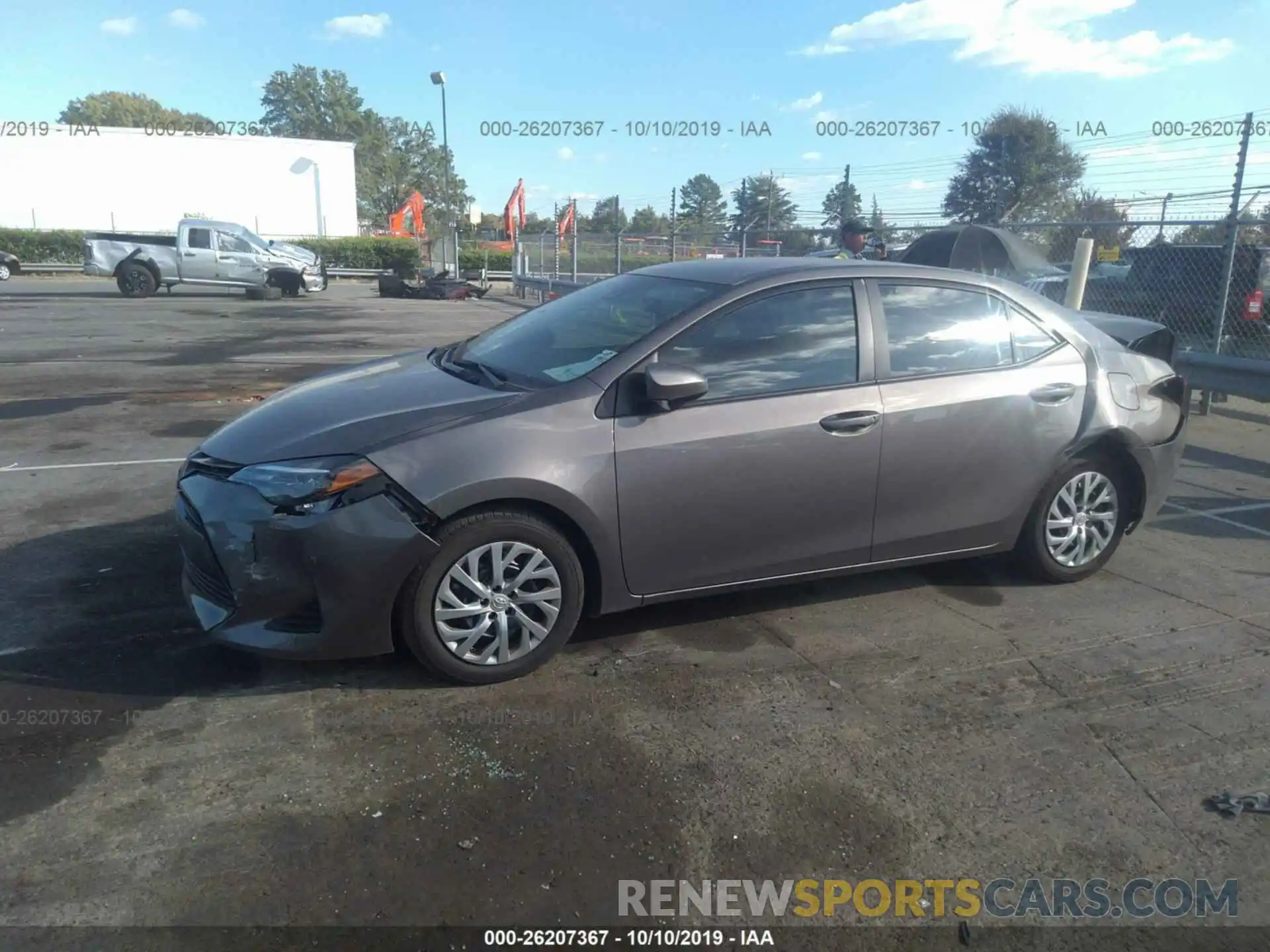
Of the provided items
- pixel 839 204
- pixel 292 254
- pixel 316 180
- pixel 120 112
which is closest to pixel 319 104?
pixel 120 112

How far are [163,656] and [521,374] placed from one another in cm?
188

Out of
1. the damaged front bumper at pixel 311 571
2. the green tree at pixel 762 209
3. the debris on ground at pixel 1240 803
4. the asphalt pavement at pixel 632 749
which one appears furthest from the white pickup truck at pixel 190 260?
the debris on ground at pixel 1240 803

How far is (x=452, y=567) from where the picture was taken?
141 inches

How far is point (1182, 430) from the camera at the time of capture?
5164 mm

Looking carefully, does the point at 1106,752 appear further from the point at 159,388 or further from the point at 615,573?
the point at 159,388

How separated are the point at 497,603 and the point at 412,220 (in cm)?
4653

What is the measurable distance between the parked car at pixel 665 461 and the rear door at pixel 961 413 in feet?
0.04

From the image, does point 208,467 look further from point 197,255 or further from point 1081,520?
point 197,255

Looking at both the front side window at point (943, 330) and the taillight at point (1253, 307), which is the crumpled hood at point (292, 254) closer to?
the taillight at point (1253, 307)

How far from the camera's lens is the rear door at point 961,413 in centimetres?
433

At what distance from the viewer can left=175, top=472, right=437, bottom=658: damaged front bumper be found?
11.3 feet

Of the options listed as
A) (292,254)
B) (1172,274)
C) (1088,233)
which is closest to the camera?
(1172,274)

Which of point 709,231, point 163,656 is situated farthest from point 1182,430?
point 709,231

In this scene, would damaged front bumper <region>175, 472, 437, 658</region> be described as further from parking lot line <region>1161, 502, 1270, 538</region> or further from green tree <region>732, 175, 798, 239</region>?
green tree <region>732, 175, 798, 239</region>
